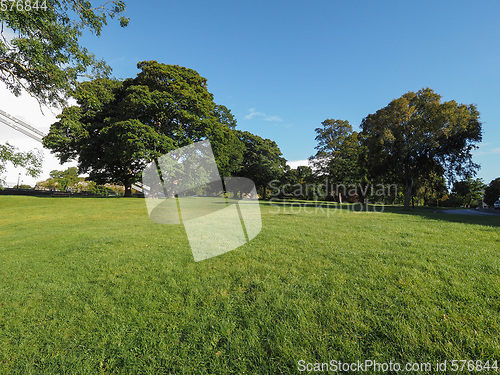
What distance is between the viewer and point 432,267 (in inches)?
165

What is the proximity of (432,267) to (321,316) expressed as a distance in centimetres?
317

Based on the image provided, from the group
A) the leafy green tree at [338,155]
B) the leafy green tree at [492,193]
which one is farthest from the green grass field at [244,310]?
the leafy green tree at [492,193]

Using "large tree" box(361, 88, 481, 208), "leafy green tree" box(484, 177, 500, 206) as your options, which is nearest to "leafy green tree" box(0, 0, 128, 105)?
"large tree" box(361, 88, 481, 208)

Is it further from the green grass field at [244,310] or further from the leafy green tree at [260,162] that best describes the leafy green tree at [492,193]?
the green grass field at [244,310]

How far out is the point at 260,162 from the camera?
136 feet

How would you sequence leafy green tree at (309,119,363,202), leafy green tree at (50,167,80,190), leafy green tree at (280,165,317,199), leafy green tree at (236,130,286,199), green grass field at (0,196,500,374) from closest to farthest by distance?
green grass field at (0,196,500,374) < leafy green tree at (309,119,363,202) < leafy green tree at (236,130,286,199) < leafy green tree at (280,165,317,199) < leafy green tree at (50,167,80,190)

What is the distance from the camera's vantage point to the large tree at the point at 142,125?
20097 mm

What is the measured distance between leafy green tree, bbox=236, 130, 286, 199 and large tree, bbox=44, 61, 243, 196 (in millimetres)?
15286

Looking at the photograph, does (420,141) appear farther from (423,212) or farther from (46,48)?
(46,48)

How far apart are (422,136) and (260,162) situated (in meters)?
26.2

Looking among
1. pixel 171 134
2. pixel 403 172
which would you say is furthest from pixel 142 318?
pixel 403 172

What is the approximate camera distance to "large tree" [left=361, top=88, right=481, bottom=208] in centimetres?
1881

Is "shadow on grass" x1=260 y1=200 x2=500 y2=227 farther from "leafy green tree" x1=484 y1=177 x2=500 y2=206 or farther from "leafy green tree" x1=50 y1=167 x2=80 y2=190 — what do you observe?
"leafy green tree" x1=50 y1=167 x2=80 y2=190

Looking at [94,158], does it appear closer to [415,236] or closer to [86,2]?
[86,2]
